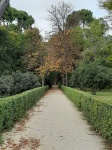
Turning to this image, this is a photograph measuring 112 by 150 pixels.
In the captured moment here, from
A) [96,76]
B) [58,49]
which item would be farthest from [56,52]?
[96,76]

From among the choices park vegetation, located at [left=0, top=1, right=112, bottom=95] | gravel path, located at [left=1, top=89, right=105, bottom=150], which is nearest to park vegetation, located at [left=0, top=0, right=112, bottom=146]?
park vegetation, located at [left=0, top=1, right=112, bottom=95]

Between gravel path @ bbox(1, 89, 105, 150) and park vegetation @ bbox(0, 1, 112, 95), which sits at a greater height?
park vegetation @ bbox(0, 1, 112, 95)

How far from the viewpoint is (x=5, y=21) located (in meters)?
62.3

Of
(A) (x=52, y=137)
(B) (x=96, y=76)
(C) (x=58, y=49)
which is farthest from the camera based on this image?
(C) (x=58, y=49)

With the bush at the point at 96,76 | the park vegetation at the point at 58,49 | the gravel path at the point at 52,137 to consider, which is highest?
the park vegetation at the point at 58,49

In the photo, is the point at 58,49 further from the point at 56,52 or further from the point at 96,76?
the point at 96,76

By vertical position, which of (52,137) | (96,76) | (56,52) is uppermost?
(56,52)

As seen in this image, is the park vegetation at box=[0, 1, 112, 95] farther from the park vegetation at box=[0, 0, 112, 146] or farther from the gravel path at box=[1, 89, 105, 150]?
the gravel path at box=[1, 89, 105, 150]

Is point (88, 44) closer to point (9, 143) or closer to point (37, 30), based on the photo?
point (37, 30)

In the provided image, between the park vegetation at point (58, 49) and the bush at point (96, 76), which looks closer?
the bush at point (96, 76)

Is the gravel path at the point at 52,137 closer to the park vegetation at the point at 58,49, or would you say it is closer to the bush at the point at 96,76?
the bush at the point at 96,76

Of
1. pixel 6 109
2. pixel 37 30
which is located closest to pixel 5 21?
Answer: pixel 37 30

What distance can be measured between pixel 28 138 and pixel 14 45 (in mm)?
46267

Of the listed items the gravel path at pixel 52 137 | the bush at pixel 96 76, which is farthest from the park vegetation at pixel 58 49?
the gravel path at pixel 52 137
